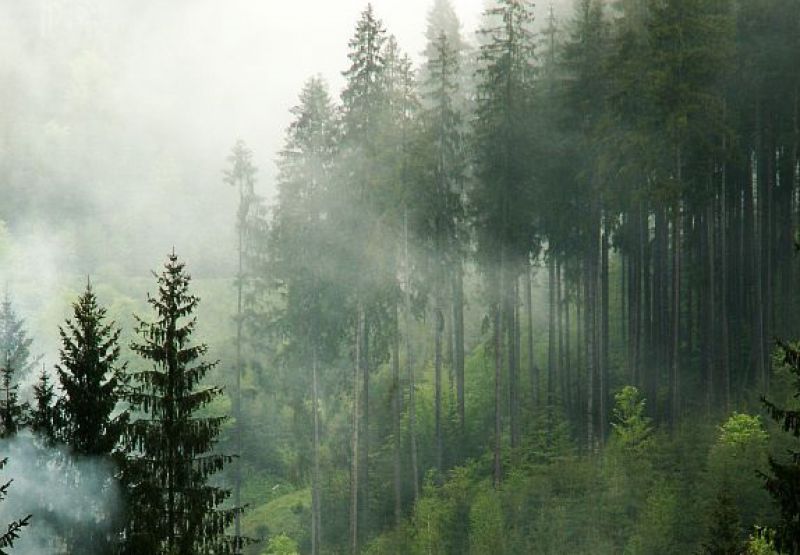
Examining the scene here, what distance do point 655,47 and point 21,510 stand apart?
2119cm

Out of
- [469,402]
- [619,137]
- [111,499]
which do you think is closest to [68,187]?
[469,402]

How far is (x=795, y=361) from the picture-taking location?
13.6 metres

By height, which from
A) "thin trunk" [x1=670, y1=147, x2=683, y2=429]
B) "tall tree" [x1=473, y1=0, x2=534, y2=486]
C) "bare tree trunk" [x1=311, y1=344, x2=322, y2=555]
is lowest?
"bare tree trunk" [x1=311, y1=344, x2=322, y2=555]

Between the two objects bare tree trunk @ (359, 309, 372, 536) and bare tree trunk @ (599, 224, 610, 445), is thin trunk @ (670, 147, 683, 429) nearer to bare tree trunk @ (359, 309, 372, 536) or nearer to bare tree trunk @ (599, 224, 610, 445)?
bare tree trunk @ (599, 224, 610, 445)

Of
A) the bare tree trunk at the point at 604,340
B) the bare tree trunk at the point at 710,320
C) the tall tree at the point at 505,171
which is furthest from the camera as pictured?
the tall tree at the point at 505,171

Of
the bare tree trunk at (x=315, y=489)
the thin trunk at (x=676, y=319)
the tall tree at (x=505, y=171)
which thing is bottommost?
the bare tree trunk at (x=315, y=489)

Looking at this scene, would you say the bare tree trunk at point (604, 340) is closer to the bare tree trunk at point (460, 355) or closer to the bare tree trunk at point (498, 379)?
the bare tree trunk at point (498, 379)

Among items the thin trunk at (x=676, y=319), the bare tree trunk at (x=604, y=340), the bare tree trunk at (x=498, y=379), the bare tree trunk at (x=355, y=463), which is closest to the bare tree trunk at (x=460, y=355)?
the bare tree trunk at (x=498, y=379)

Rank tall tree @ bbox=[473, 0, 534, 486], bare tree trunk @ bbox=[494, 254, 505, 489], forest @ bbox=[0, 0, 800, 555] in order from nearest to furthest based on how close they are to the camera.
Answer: forest @ bbox=[0, 0, 800, 555] < bare tree trunk @ bbox=[494, 254, 505, 489] < tall tree @ bbox=[473, 0, 534, 486]

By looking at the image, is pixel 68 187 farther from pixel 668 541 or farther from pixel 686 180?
pixel 668 541

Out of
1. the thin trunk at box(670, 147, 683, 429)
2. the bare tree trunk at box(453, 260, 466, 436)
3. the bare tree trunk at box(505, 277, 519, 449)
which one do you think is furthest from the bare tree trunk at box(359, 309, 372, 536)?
the thin trunk at box(670, 147, 683, 429)

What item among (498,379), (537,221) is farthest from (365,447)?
(537,221)

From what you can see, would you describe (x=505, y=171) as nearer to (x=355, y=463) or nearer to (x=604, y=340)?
(x=604, y=340)

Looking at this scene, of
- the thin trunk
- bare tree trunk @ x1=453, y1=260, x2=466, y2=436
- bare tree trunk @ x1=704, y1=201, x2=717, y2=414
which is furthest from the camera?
bare tree trunk @ x1=453, y1=260, x2=466, y2=436
